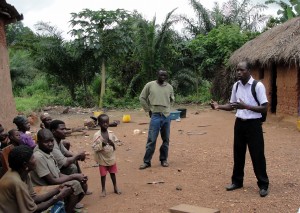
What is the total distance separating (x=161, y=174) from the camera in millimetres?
6715

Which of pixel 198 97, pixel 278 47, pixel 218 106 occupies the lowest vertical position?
pixel 198 97

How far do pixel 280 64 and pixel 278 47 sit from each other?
635mm

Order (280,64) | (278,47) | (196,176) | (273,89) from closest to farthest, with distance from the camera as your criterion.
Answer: (196,176)
(278,47)
(280,64)
(273,89)

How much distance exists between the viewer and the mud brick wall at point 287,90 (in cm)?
1187

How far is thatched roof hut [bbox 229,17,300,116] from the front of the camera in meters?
11.8

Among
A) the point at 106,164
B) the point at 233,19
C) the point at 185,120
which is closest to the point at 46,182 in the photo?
the point at 106,164

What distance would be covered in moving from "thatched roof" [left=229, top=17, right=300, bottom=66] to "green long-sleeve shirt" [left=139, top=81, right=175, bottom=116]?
547 cm

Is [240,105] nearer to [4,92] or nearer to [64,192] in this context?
[64,192]

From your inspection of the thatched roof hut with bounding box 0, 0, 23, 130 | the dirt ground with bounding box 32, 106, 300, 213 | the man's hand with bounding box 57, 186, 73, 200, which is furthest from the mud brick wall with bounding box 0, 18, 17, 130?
the man's hand with bounding box 57, 186, 73, 200

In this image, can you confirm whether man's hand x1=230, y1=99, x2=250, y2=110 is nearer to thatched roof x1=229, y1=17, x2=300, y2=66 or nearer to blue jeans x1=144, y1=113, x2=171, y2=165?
blue jeans x1=144, y1=113, x2=171, y2=165

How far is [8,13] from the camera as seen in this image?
848 cm

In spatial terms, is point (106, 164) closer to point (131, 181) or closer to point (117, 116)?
point (131, 181)

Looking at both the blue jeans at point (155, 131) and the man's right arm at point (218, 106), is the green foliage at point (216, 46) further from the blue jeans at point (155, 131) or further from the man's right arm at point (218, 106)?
the man's right arm at point (218, 106)

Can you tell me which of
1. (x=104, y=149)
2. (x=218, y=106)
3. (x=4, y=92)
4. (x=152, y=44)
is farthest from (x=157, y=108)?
(x=152, y=44)
